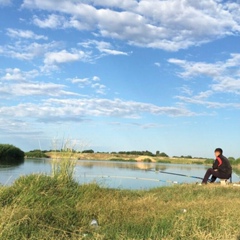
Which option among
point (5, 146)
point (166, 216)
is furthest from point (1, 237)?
point (5, 146)

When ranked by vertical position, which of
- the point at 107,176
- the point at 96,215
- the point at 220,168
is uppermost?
the point at 220,168

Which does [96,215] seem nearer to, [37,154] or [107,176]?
[107,176]

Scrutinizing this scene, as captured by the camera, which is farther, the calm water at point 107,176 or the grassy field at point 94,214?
the calm water at point 107,176

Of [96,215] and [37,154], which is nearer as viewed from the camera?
[96,215]

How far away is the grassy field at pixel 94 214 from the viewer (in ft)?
17.1

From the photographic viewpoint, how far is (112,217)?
6.52 m

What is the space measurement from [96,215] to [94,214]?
0.14ft

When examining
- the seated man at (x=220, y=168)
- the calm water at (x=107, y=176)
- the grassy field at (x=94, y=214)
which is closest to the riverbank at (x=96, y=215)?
the grassy field at (x=94, y=214)

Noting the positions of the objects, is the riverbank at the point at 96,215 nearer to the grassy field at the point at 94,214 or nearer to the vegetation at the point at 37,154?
the grassy field at the point at 94,214

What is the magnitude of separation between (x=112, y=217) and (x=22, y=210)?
1.61 meters

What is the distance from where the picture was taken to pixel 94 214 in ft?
21.6

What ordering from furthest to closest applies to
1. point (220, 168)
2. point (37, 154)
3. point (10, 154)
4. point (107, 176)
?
point (10, 154)
point (37, 154)
point (220, 168)
point (107, 176)

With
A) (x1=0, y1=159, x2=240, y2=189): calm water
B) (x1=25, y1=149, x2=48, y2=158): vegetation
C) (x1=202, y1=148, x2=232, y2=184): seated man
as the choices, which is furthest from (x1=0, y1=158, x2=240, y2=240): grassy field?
(x1=202, y1=148, x2=232, y2=184): seated man

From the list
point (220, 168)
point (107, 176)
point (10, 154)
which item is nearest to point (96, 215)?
point (107, 176)
